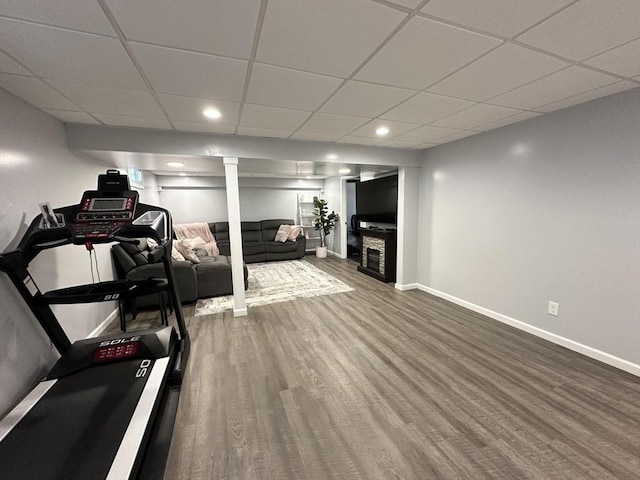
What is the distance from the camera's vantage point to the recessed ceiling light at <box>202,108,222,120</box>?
7.22 ft

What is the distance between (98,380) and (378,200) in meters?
4.59

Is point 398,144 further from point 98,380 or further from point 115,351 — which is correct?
point 98,380

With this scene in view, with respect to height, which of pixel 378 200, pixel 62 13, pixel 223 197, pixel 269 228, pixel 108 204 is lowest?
pixel 269 228

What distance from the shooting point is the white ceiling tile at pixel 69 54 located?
1.20 metres

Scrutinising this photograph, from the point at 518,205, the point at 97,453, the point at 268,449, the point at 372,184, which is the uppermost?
the point at 372,184

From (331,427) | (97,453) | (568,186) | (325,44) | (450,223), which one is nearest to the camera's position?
(97,453)

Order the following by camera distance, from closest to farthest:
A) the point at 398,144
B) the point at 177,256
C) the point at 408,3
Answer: the point at 408,3 < the point at 398,144 < the point at 177,256

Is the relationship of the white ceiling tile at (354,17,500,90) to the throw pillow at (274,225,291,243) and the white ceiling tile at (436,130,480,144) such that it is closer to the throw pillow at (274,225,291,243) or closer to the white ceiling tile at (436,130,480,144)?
the white ceiling tile at (436,130,480,144)

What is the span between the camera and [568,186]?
7.81ft

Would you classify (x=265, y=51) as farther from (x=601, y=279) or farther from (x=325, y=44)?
(x=601, y=279)

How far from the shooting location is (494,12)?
44.4 inches

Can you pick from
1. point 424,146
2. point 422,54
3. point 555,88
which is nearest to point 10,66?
point 422,54

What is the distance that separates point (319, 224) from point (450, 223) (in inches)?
150

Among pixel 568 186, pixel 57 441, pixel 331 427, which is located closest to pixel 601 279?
pixel 568 186
